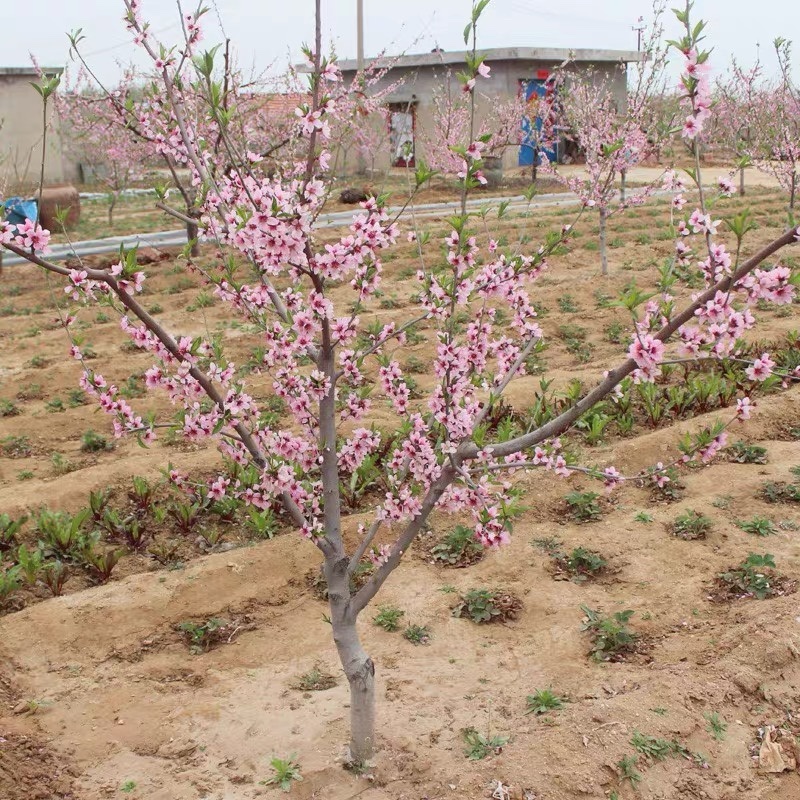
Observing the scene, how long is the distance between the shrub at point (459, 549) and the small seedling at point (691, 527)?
129 cm

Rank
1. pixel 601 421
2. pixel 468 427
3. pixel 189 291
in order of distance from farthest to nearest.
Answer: pixel 189 291
pixel 601 421
pixel 468 427

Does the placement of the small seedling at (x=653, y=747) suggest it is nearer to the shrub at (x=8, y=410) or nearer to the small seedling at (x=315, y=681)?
the small seedling at (x=315, y=681)

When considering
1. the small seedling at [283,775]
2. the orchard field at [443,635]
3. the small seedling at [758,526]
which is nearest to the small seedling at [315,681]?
the orchard field at [443,635]

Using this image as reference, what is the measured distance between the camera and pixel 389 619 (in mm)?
4945

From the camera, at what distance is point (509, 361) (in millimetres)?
4230

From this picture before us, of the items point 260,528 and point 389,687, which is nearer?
point 389,687

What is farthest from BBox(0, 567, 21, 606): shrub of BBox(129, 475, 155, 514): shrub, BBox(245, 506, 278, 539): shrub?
BBox(245, 506, 278, 539): shrub

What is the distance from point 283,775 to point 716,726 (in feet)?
6.26

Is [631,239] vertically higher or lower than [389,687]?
higher

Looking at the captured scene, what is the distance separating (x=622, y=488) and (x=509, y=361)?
2597 mm

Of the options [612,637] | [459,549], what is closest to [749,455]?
[459,549]

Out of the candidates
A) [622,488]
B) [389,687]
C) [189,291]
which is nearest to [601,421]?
[622,488]

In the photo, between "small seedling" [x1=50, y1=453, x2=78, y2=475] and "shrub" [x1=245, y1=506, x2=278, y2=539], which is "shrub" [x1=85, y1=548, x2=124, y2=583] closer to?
"shrub" [x1=245, y1=506, x2=278, y2=539]

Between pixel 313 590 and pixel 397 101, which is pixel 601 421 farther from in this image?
pixel 397 101
